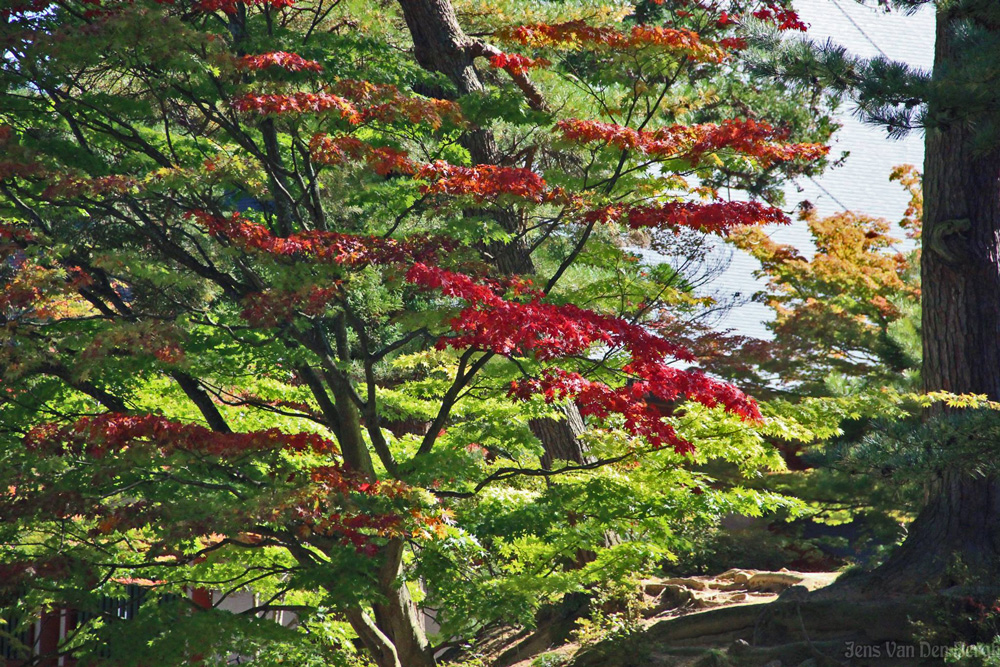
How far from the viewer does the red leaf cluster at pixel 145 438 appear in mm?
5438

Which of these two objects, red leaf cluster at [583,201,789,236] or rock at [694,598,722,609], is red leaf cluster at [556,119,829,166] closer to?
red leaf cluster at [583,201,789,236]

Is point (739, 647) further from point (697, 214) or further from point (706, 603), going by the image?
point (697, 214)

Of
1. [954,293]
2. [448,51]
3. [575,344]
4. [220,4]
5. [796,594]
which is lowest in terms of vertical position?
[796,594]

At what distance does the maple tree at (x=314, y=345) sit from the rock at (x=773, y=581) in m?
3.53

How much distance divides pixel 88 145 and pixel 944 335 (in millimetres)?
6977

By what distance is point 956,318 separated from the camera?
23.5 feet

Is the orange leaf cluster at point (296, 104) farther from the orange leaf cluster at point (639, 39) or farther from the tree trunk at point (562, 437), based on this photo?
the tree trunk at point (562, 437)

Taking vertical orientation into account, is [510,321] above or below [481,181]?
below

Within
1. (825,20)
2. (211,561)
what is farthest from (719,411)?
(825,20)

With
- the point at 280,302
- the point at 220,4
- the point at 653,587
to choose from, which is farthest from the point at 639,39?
the point at 653,587

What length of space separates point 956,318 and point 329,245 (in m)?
5.10

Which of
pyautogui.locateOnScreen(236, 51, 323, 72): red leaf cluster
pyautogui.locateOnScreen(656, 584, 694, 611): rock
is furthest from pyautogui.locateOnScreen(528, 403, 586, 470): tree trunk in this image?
pyautogui.locateOnScreen(236, 51, 323, 72): red leaf cluster

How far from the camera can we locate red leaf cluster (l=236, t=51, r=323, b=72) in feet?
17.6

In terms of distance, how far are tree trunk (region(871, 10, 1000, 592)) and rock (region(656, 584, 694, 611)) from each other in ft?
8.07
